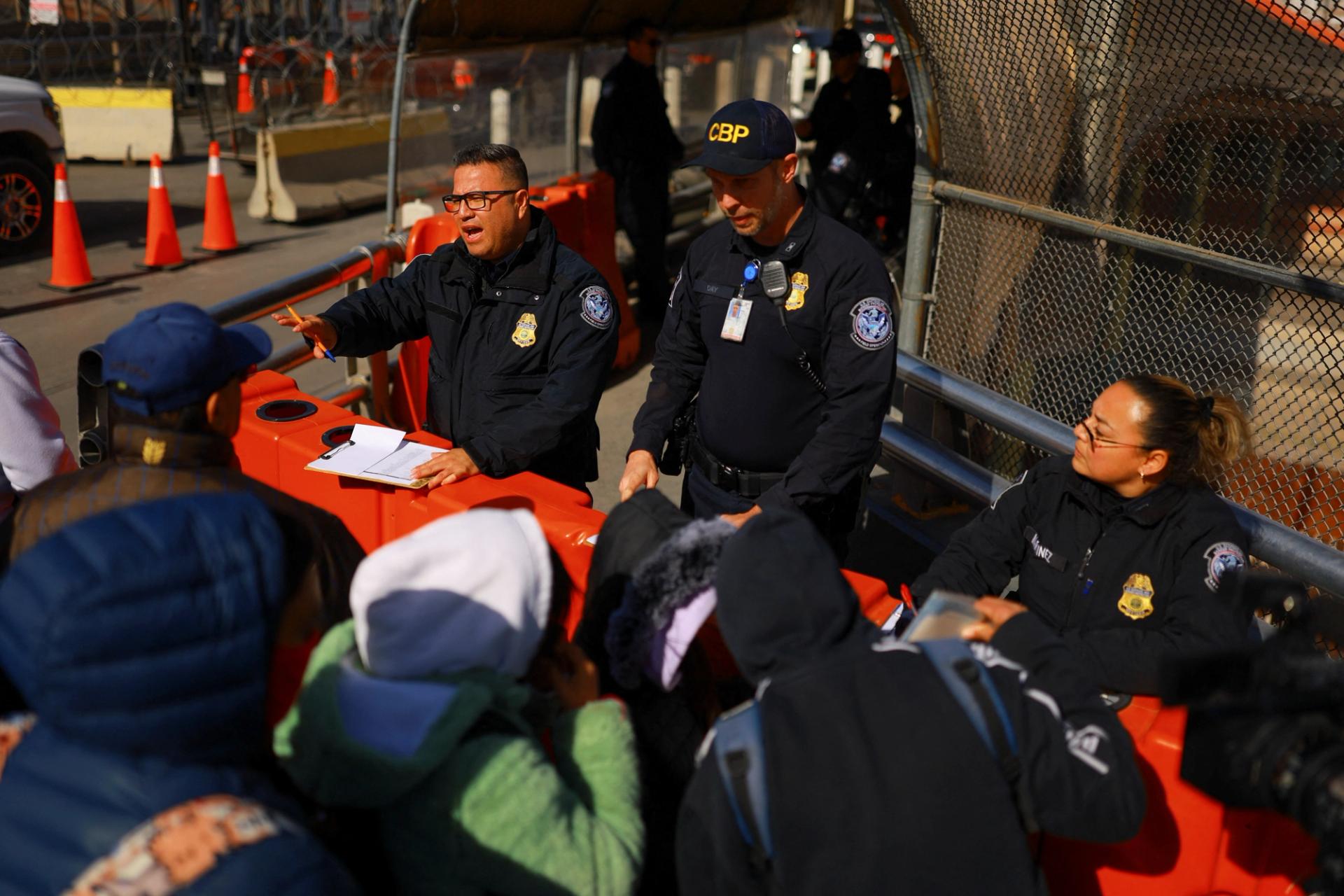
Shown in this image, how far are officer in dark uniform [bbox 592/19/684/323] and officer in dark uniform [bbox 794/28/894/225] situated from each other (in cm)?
120

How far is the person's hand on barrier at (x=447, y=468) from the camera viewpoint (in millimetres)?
3354

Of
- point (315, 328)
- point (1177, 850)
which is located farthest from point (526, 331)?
point (1177, 850)

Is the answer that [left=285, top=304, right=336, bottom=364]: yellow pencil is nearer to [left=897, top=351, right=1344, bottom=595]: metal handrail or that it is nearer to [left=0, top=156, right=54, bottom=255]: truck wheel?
[left=897, top=351, right=1344, bottom=595]: metal handrail

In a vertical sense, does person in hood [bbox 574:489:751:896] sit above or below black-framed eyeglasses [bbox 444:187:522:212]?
below

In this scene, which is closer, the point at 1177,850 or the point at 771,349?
the point at 1177,850

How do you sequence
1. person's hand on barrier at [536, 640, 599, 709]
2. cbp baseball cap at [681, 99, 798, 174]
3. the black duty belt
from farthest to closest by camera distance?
the black duty belt → cbp baseball cap at [681, 99, 798, 174] → person's hand on barrier at [536, 640, 599, 709]

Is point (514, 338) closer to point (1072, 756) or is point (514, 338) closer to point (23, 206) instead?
point (1072, 756)

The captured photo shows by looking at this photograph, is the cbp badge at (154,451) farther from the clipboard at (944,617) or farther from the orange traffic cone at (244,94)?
the orange traffic cone at (244,94)

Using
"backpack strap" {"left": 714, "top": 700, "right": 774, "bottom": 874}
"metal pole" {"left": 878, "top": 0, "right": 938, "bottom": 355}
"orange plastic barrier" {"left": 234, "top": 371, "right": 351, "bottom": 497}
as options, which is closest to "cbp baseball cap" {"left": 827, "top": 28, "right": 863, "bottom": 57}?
"metal pole" {"left": 878, "top": 0, "right": 938, "bottom": 355}

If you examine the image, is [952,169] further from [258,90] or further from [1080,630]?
[258,90]

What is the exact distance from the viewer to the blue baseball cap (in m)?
2.28

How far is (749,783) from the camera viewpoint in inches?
70.7

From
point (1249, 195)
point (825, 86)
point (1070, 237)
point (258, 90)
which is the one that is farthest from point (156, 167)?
point (1249, 195)

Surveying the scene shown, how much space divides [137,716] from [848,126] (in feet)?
26.9
